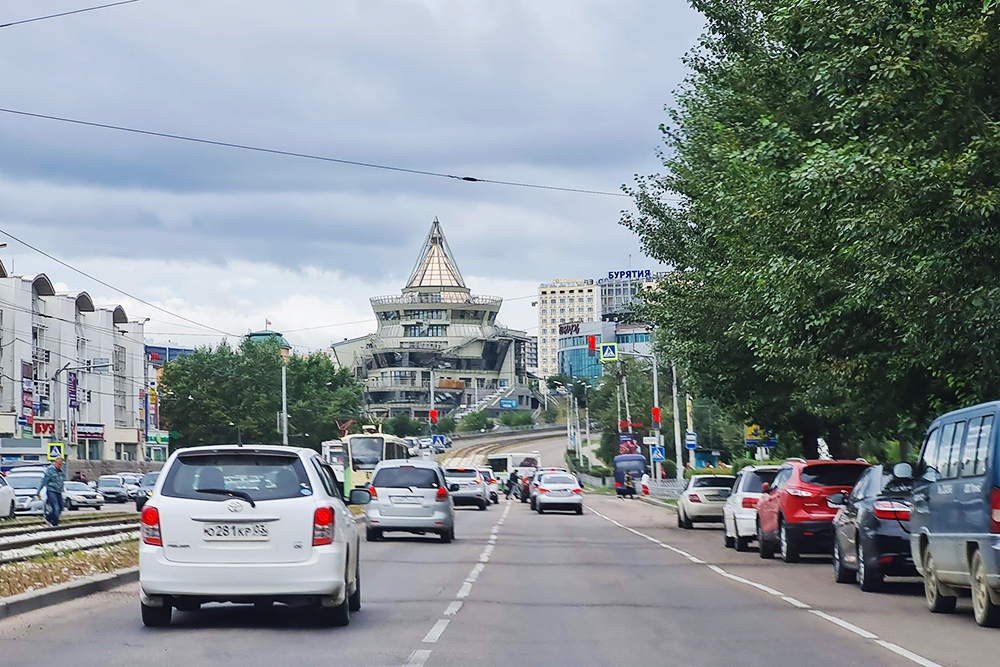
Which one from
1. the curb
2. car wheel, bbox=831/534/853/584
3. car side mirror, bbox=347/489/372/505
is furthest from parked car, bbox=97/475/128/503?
car side mirror, bbox=347/489/372/505

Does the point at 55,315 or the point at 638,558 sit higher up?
the point at 55,315

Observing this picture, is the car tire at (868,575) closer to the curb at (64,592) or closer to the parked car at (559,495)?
the curb at (64,592)

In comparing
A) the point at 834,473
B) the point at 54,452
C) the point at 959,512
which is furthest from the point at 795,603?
Answer: the point at 54,452

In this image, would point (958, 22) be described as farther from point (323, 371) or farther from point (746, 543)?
point (323, 371)

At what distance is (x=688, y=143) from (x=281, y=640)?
2167 centimetres

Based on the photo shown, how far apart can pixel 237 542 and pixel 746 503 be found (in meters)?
16.2

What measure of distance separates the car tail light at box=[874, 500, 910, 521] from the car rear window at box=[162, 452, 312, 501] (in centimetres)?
761

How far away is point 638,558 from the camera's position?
81.8 ft

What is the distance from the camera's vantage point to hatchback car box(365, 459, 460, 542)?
29.5m

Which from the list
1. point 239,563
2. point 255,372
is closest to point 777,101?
point 239,563

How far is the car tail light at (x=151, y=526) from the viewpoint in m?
12.1

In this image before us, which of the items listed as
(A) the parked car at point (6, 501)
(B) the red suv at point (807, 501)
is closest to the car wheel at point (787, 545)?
(B) the red suv at point (807, 501)

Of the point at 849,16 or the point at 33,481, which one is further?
the point at 33,481

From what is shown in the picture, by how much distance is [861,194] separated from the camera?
1697 cm
